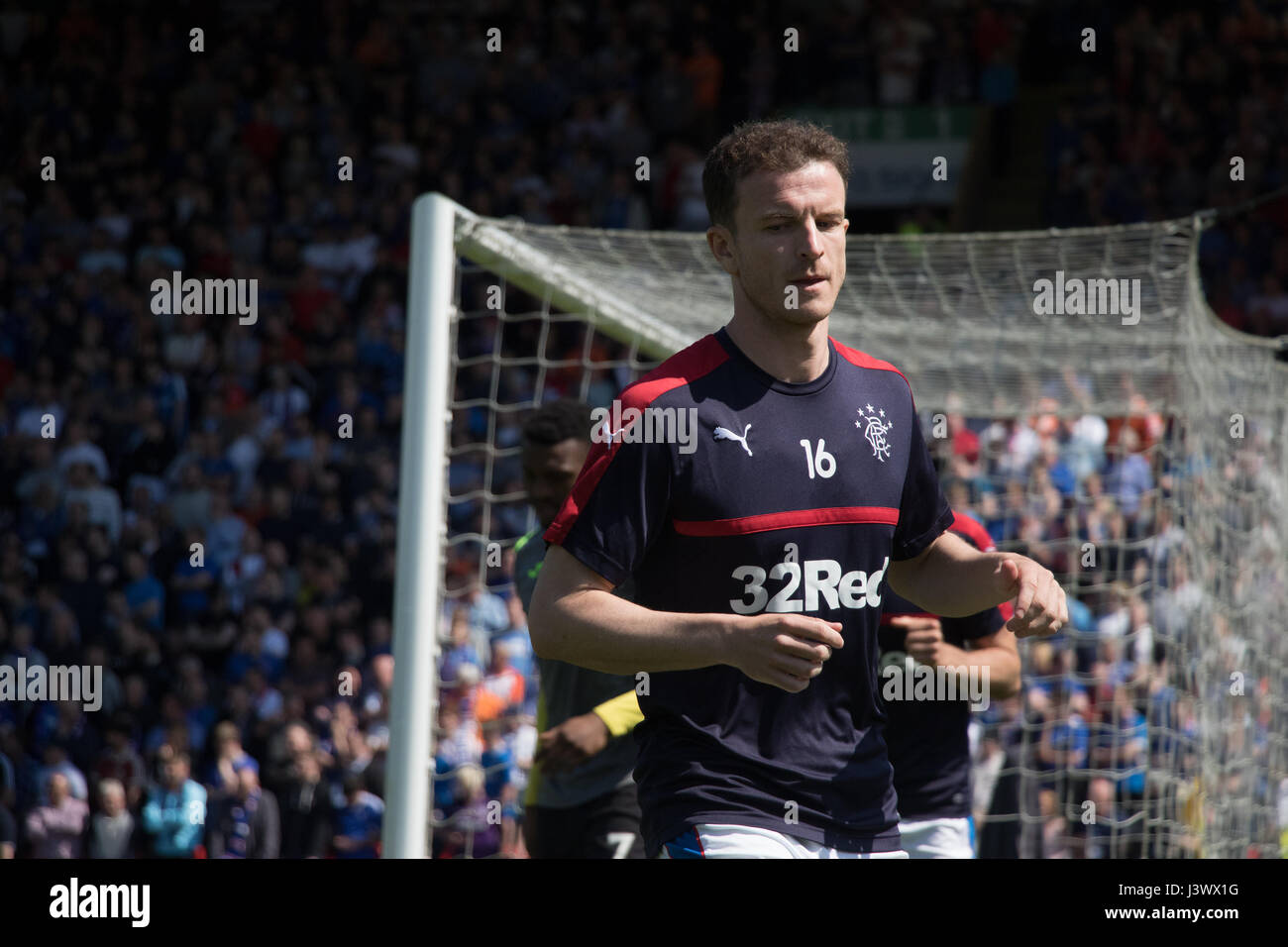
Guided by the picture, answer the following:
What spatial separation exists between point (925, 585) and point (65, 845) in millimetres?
8103

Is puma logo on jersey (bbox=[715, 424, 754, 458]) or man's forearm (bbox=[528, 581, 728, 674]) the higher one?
puma logo on jersey (bbox=[715, 424, 754, 458])

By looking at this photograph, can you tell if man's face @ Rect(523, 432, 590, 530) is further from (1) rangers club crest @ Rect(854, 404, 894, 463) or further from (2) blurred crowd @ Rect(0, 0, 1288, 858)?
(2) blurred crowd @ Rect(0, 0, 1288, 858)

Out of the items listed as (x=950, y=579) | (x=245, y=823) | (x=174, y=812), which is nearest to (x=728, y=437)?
(x=950, y=579)

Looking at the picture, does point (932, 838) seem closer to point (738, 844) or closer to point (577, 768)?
point (577, 768)

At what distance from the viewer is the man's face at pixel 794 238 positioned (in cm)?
251

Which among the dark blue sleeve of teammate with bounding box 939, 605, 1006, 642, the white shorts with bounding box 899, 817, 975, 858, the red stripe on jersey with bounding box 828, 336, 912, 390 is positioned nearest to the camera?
the red stripe on jersey with bounding box 828, 336, 912, 390

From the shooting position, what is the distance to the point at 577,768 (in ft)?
13.4

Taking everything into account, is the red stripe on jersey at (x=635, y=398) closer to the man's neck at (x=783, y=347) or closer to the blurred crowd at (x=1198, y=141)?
the man's neck at (x=783, y=347)

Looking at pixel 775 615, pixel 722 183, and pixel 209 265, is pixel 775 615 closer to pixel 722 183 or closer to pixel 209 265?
pixel 722 183

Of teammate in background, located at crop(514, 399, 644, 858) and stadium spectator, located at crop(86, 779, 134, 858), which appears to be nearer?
teammate in background, located at crop(514, 399, 644, 858)

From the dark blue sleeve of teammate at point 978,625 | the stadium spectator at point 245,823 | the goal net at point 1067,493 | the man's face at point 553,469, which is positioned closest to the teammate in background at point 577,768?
the man's face at point 553,469

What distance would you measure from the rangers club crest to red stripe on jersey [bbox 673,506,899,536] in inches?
5.2

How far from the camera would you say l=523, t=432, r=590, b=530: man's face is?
13.7 ft

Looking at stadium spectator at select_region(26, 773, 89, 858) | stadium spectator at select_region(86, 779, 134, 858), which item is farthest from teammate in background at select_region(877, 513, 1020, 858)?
stadium spectator at select_region(26, 773, 89, 858)
